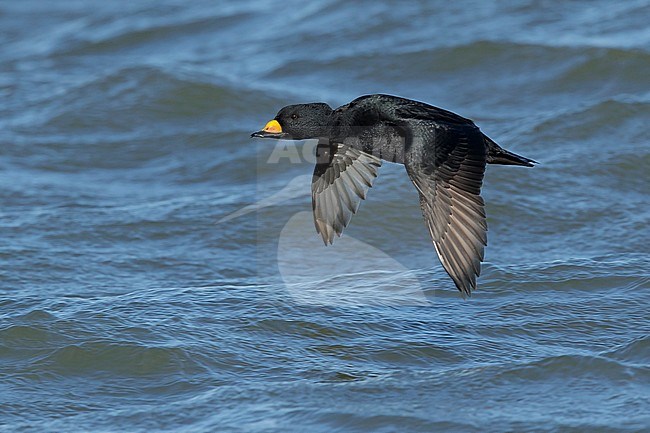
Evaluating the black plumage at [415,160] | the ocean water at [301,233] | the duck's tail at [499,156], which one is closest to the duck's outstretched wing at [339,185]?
the black plumage at [415,160]

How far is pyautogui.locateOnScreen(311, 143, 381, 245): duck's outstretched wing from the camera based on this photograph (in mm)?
7039

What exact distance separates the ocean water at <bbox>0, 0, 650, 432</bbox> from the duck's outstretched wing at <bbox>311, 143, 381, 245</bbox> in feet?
1.31

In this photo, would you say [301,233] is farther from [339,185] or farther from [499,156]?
[499,156]

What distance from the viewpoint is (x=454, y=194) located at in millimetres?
6020

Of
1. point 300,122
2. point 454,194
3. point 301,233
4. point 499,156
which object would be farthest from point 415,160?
point 301,233

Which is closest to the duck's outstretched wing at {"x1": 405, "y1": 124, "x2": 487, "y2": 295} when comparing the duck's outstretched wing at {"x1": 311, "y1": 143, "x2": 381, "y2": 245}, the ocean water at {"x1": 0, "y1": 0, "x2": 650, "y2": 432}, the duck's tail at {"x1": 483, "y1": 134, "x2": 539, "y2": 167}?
the duck's tail at {"x1": 483, "y1": 134, "x2": 539, "y2": 167}

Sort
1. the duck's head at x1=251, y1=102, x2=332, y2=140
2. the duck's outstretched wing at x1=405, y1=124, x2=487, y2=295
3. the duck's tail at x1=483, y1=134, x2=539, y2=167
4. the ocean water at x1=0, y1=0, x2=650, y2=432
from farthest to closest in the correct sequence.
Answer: the duck's head at x1=251, y1=102, x2=332, y2=140 → the duck's tail at x1=483, y1=134, x2=539, y2=167 → the duck's outstretched wing at x1=405, y1=124, x2=487, y2=295 → the ocean water at x1=0, y1=0, x2=650, y2=432

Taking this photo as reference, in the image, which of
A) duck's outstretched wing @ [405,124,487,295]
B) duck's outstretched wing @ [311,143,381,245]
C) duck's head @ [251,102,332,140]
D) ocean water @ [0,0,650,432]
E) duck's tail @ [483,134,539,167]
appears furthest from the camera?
duck's outstretched wing @ [311,143,381,245]

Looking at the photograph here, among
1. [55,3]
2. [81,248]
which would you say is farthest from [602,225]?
[55,3]

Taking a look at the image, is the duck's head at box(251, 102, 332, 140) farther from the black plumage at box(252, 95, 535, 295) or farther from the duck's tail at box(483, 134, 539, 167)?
the duck's tail at box(483, 134, 539, 167)

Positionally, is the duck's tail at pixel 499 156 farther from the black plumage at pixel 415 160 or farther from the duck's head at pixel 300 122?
the duck's head at pixel 300 122

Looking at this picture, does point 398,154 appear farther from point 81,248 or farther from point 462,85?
point 462,85

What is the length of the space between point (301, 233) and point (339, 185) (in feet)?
3.77

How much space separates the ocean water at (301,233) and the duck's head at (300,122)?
0.97 metres
